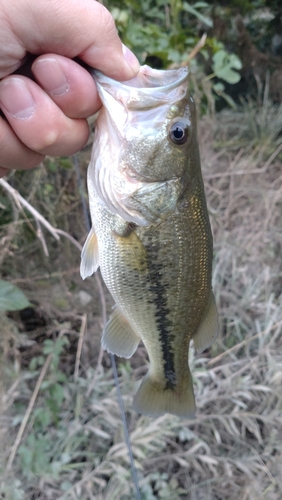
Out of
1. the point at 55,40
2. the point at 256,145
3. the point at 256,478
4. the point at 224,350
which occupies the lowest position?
the point at 256,478

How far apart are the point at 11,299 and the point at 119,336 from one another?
0.50 metres

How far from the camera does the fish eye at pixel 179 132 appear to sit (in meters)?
0.90

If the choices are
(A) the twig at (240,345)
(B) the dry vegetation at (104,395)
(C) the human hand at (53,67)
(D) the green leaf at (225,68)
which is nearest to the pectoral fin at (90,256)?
(C) the human hand at (53,67)

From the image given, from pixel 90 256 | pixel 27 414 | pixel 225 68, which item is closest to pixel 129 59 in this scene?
pixel 90 256

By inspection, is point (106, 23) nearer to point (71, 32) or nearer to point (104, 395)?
point (71, 32)

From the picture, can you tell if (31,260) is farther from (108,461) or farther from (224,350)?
(224,350)

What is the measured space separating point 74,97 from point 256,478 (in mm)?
1911

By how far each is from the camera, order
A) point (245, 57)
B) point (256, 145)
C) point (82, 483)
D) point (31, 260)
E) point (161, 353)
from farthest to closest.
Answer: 1. point (245, 57)
2. point (256, 145)
3. point (31, 260)
4. point (82, 483)
5. point (161, 353)

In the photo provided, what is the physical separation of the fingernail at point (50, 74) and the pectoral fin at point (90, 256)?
0.37m

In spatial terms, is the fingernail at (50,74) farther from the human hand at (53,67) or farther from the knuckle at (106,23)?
the knuckle at (106,23)

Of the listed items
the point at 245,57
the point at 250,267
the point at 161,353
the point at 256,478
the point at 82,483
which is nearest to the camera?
the point at 161,353

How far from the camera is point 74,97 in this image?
2.83ft

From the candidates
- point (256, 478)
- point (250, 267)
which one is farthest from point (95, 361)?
point (250, 267)

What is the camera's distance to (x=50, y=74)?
819 mm
